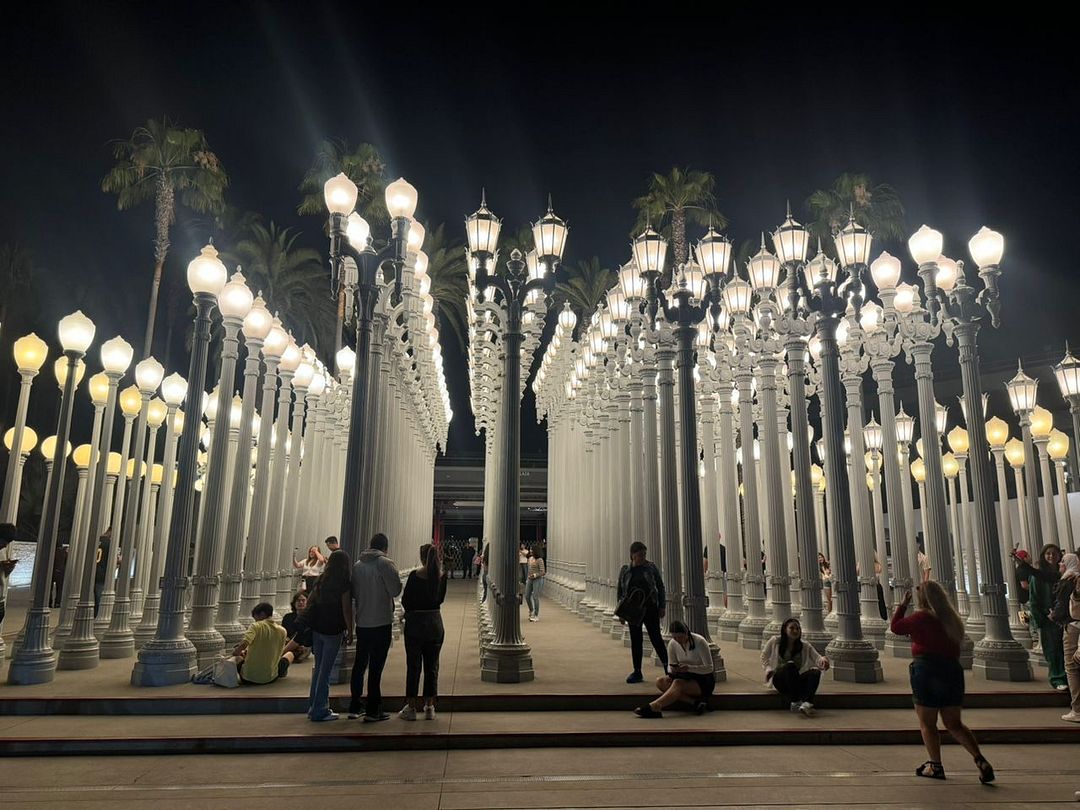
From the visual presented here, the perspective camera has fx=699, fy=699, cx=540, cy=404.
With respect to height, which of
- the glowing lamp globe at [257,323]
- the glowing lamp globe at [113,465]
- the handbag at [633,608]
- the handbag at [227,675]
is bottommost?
the handbag at [227,675]

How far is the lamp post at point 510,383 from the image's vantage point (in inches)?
381

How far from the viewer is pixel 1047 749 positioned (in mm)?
7445

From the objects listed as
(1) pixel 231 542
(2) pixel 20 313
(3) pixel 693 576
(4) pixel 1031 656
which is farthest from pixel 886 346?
(2) pixel 20 313

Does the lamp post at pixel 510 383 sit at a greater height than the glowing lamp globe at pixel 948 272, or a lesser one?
lesser

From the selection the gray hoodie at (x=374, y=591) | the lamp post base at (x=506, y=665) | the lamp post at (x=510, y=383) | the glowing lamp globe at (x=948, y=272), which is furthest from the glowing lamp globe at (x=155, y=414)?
the glowing lamp globe at (x=948, y=272)

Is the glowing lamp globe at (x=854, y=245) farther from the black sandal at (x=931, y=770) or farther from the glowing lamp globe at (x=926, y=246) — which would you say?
the black sandal at (x=931, y=770)

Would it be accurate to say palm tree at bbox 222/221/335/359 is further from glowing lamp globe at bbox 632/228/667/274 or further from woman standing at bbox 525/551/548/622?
glowing lamp globe at bbox 632/228/667/274

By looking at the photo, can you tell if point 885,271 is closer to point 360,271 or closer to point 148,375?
point 360,271

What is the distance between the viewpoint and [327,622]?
8.09 metres

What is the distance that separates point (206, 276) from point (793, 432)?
31.4 feet

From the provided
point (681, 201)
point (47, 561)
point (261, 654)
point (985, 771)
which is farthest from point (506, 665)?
point (681, 201)

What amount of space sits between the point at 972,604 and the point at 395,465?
14064mm

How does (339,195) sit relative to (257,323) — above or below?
above

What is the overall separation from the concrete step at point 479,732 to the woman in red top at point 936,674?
4.89 feet
